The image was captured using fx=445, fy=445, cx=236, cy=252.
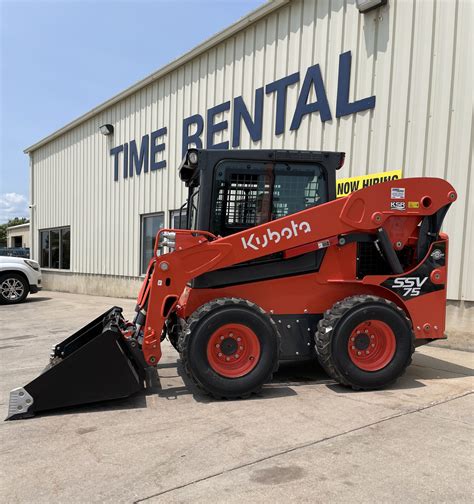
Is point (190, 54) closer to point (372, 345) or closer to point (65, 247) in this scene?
point (372, 345)

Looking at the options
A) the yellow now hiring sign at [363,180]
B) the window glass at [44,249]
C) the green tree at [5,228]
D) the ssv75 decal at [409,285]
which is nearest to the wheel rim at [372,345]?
the ssv75 decal at [409,285]

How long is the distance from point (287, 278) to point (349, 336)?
2.90 feet

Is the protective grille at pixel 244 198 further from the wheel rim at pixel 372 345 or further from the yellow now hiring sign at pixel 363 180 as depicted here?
the yellow now hiring sign at pixel 363 180

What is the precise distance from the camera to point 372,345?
469 cm

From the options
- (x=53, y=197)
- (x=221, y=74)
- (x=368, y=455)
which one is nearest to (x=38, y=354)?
(x=368, y=455)

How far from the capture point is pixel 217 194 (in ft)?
15.9

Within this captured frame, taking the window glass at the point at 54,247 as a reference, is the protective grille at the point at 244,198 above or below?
above

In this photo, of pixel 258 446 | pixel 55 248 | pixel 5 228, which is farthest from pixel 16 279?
pixel 5 228

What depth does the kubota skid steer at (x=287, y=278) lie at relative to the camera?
14.5 ft

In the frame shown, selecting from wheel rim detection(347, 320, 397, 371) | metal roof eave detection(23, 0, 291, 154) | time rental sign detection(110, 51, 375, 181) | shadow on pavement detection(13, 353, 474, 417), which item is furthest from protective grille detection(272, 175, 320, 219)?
metal roof eave detection(23, 0, 291, 154)

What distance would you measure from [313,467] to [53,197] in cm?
1863

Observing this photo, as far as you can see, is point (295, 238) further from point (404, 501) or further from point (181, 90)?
point (181, 90)

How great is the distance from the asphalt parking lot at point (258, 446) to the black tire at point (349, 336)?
6.4 inches

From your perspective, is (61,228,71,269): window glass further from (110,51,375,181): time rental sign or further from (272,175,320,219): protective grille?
(272,175,320,219): protective grille
